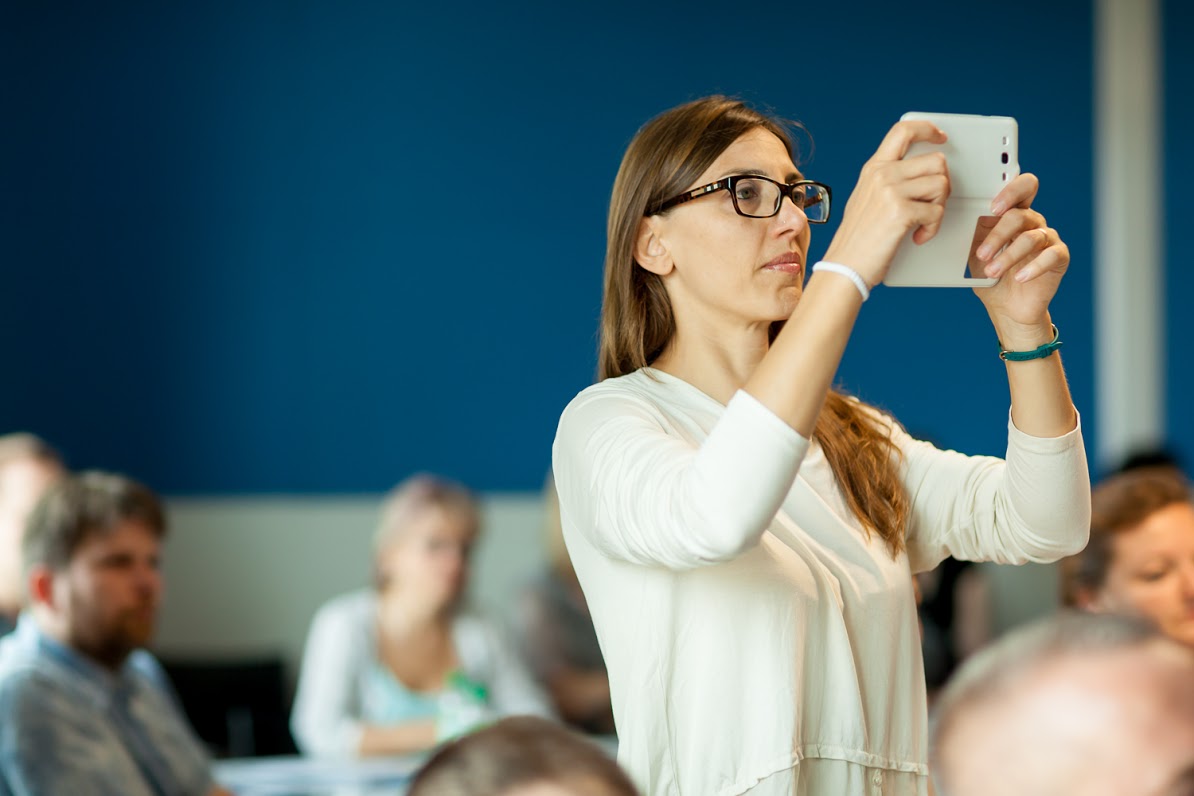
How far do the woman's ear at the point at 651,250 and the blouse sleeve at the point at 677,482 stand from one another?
0.66ft

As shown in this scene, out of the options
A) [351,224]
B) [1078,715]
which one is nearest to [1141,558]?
[1078,715]

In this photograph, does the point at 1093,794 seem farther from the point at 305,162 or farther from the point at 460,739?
the point at 305,162

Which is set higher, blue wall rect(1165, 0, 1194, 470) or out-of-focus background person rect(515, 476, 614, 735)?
blue wall rect(1165, 0, 1194, 470)

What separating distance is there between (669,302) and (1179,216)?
179 inches

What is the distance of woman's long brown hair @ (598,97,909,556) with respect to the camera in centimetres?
153

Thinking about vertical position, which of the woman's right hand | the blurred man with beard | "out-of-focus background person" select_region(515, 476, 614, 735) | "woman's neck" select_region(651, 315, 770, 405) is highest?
the woman's right hand

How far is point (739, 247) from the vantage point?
1505 mm

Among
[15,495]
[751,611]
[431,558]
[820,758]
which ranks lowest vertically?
[431,558]

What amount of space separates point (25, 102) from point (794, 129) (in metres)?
3.82

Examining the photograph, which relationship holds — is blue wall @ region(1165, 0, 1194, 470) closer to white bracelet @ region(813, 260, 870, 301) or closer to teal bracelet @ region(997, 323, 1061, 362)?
teal bracelet @ region(997, 323, 1061, 362)

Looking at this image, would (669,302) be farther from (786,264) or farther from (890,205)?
(890,205)

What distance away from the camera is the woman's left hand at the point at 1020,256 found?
1416 millimetres

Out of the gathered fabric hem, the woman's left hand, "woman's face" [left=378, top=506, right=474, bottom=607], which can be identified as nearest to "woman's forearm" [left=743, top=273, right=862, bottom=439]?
the woman's left hand

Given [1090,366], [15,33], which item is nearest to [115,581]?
[15,33]
